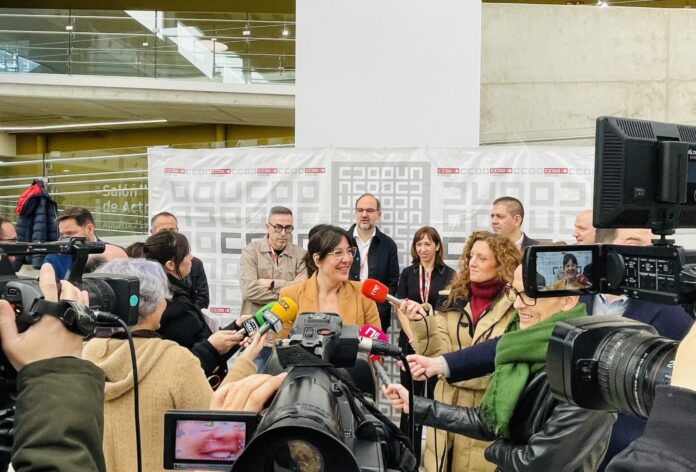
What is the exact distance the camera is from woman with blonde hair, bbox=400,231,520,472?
2531 millimetres

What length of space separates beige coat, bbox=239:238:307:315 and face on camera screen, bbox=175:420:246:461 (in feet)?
11.0

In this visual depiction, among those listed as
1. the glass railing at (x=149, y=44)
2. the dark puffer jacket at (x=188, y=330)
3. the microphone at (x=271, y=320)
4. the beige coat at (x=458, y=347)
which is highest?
the glass railing at (x=149, y=44)

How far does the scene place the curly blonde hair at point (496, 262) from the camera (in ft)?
8.92

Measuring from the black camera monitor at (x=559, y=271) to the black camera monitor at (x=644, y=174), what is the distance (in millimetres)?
80

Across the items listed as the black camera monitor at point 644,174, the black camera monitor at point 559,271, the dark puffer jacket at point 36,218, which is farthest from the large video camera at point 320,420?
the dark puffer jacket at point 36,218

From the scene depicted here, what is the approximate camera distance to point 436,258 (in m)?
4.18

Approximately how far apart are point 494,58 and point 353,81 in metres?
2.78

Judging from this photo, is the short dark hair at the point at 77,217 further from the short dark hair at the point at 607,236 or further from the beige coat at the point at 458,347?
the short dark hair at the point at 607,236

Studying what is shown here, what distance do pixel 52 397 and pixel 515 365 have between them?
3.73ft

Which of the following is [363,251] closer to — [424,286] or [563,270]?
[424,286]

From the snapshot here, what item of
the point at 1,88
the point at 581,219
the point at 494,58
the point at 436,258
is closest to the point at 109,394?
the point at 581,219

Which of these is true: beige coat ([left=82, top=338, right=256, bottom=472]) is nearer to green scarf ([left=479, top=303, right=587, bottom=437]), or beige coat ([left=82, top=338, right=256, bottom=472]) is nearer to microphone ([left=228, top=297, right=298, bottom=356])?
microphone ([left=228, top=297, right=298, bottom=356])

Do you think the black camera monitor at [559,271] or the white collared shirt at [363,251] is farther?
the white collared shirt at [363,251]

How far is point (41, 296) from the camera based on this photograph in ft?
3.28
